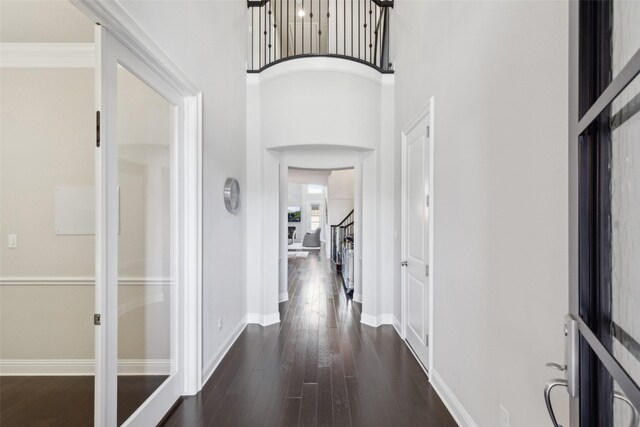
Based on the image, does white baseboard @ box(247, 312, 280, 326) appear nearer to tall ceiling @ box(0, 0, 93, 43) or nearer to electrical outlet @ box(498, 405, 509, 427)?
electrical outlet @ box(498, 405, 509, 427)

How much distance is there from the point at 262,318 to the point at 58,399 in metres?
2.01

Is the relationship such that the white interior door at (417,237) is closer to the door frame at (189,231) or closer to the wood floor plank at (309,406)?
the wood floor plank at (309,406)

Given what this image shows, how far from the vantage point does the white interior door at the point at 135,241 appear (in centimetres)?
145

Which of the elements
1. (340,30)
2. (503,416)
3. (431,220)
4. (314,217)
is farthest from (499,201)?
(314,217)

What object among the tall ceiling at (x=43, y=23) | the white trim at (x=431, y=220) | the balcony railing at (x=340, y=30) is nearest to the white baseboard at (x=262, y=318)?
the white trim at (x=431, y=220)

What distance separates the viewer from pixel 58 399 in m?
2.23

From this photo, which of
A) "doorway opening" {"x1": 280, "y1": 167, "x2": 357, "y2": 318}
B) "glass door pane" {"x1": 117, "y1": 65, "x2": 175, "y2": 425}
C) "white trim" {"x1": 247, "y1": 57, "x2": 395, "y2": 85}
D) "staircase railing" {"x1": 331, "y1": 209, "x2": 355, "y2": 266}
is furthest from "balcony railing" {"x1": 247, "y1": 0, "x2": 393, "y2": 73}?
"staircase railing" {"x1": 331, "y1": 209, "x2": 355, "y2": 266}

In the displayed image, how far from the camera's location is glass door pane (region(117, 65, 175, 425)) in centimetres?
163

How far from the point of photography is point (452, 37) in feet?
6.95

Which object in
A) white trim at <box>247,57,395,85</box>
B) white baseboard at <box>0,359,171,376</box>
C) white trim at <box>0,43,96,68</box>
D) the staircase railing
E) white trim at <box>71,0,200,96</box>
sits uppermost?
white trim at <box>247,57,395,85</box>

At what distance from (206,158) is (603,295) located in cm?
255

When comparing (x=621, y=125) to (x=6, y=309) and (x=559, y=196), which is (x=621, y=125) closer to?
(x=559, y=196)

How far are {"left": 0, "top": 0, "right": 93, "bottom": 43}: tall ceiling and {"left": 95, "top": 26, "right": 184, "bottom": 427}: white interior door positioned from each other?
38.7 inches

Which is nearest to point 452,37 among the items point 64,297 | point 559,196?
point 559,196
